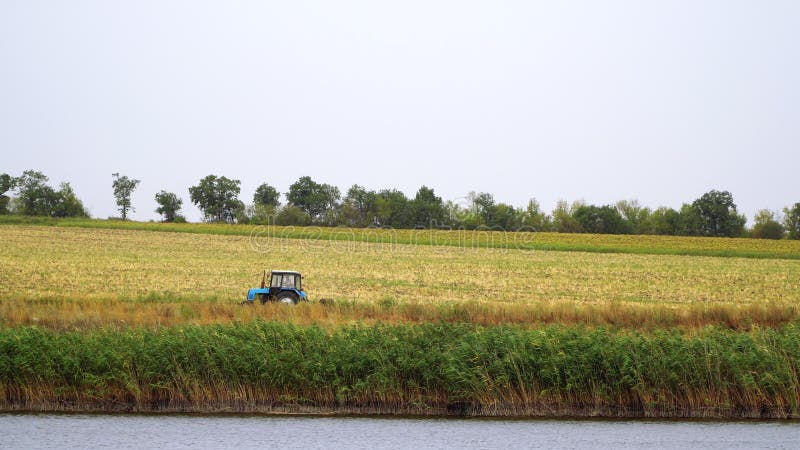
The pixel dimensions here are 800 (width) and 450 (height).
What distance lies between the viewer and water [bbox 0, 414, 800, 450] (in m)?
17.8

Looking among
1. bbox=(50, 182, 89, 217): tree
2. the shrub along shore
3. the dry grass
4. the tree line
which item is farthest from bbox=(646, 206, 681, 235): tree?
the shrub along shore

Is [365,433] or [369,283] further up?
[369,283]

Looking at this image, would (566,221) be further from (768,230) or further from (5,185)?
(5,185)

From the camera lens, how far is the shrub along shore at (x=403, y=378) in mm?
19781

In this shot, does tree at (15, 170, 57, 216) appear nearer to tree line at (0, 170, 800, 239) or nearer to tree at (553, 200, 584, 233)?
tree line at (0, 170, 800, 239)

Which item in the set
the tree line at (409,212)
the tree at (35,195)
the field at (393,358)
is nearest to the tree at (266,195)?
the tree line at (409,212)

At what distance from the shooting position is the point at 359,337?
21031mm

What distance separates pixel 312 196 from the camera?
12888 cm

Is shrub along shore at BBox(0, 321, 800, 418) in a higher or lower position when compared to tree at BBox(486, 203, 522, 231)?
lower

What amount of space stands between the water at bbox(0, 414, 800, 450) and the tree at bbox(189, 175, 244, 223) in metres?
104

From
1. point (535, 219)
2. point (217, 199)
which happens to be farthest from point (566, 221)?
point (217, 199)

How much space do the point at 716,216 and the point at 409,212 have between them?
38976mm

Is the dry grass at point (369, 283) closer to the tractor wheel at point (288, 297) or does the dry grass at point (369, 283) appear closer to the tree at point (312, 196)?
the tractor wheel at point (288, 297)

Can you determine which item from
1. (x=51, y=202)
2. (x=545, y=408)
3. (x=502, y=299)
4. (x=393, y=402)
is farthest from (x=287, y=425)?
(x=51, y=202)
